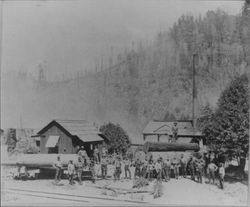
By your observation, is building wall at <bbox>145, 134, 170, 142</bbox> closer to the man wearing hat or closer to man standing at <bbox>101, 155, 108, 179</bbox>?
man standing at <bbox>101, 155, 108, 179</bbox>

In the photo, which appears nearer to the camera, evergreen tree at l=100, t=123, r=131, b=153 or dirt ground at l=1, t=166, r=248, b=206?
dirt ground at l=1, t=166, r=248, b=206

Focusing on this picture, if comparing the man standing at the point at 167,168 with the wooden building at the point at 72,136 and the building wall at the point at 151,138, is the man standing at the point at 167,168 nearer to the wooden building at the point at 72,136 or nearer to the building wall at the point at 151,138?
the building wall at the point at 151,138

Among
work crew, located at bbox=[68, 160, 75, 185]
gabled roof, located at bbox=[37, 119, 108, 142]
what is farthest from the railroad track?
gabled roof, located at bbox=[37, 119, 108, 142]

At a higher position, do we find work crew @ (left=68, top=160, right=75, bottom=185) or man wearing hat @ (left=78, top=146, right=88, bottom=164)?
man wearing hat @ (left=78, top=146, right=88, bottom=164)

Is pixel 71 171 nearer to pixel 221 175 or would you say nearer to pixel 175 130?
pixel 175 130

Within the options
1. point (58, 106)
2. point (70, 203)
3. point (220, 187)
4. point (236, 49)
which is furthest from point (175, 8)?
point (70, 203)

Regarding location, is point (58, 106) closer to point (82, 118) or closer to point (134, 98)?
point (82, 118)

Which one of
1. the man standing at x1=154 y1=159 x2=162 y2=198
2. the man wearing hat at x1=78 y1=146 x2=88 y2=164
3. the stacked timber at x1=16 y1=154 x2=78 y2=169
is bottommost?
the man standing at x1=154 y1=159 x2=162 y2=198
